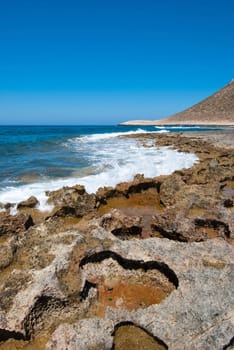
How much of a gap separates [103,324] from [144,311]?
471 mm

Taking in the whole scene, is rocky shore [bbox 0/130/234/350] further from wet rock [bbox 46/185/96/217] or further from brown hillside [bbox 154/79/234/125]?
brown hillside [bbox 154/79/234/125]

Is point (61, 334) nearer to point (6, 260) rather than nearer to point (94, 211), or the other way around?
point (6, 260)

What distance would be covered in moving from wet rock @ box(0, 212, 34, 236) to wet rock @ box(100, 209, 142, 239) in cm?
161

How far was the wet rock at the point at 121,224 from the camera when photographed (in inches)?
225

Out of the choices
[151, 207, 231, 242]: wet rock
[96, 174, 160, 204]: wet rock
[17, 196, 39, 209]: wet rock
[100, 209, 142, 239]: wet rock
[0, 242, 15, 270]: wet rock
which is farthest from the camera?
[96, 174, 160, 204]: wet rock

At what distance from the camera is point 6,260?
12.7ft

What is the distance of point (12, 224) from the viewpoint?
582 cm

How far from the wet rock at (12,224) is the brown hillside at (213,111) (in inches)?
3486

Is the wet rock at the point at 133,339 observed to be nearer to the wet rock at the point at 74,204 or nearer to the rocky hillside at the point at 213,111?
the wet rock at the point at 74,204

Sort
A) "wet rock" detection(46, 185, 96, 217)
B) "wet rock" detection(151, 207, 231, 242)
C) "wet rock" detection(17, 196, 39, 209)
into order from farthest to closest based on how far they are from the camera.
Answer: "wet rock" detection(17, 196, 39, 209) < "wet rock" detection(46, 185, 96, 217) < "wet rock" detection(151, 207, 231, 242)

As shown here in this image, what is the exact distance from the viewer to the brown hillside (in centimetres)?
9343

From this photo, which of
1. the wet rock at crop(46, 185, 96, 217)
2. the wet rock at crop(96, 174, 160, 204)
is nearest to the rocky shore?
the wet rock at crop(46, 185, 96, 217)

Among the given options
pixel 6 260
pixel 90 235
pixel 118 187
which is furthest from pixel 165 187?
pixel 6 260

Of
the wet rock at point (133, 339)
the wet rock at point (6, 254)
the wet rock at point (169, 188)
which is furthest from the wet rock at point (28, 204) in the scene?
the wet rock at point (133, 339)
